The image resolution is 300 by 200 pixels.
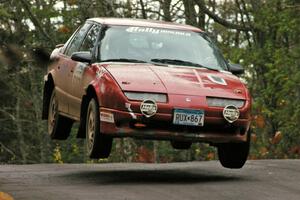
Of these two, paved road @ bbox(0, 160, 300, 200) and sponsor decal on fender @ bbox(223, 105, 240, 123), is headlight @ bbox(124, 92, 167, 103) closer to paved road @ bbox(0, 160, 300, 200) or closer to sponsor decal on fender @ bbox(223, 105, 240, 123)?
sponsor decal on fender @ bbox(223, 105, 240, 123)

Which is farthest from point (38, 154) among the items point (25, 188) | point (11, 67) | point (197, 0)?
point (11, 67)

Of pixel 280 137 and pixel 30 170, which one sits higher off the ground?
pixel 30 170

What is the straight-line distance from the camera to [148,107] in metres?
9.20

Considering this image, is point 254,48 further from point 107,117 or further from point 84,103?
point 107,117

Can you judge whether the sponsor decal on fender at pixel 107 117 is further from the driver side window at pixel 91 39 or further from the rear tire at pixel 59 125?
the rear tire at pixel 59 125

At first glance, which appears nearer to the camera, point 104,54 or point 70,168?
point 104,54

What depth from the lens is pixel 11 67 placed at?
592cm

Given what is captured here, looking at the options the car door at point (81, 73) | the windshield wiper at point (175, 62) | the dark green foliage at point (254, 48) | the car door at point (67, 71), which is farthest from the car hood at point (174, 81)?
the dark green foliage at point (254, 48)

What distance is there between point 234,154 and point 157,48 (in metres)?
1.58

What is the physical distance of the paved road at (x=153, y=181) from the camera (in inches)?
327

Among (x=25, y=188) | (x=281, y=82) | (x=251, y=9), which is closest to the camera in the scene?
(x=25, y=188)

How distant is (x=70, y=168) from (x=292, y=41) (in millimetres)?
18476

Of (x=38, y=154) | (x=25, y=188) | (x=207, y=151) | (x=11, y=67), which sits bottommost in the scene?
(x=38, y=154)

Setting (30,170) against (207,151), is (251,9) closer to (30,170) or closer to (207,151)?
(207,151)
